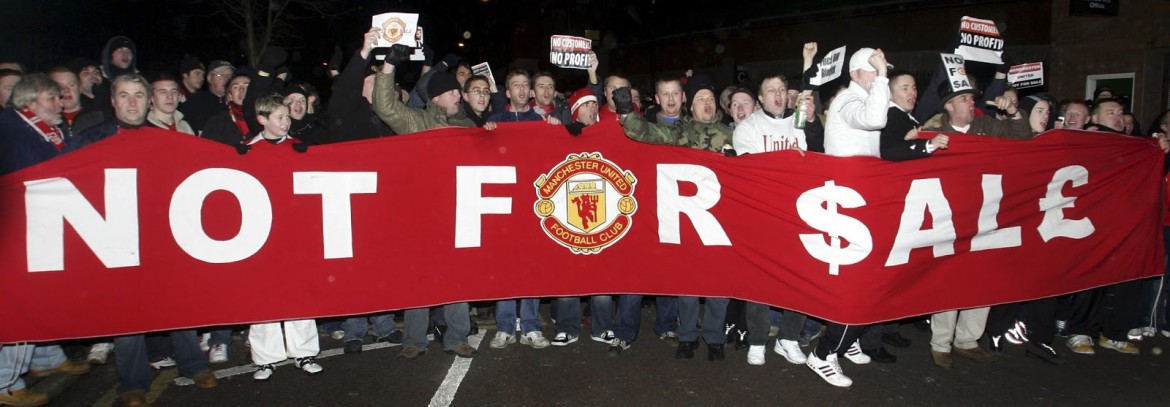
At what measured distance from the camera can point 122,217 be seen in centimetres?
436

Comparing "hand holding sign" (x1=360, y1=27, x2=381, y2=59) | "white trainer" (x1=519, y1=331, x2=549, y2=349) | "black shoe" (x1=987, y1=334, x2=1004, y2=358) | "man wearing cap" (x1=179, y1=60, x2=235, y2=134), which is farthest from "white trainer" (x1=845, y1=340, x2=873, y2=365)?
"man wearing cap" (x1=179, y1=60, x2=235, y2=134)

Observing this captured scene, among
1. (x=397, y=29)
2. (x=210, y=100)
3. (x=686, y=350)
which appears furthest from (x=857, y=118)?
(x=210, y=100)

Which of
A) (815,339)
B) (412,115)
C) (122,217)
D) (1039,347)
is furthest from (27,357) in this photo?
(1039,347)

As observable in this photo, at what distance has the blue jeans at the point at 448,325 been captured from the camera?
5562 millimetres

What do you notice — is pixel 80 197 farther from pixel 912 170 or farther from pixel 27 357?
pixel 912 170

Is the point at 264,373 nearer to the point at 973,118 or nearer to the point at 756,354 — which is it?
the point at 756,354

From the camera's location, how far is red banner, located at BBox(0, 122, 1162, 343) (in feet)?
14.3

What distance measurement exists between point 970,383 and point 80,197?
5.65 meters

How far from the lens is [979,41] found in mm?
6566

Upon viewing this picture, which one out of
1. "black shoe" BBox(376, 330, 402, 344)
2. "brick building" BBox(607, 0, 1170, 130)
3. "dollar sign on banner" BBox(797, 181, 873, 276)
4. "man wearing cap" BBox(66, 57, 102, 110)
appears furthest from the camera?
"brick building" BBox(607, 0, 1170, 130)

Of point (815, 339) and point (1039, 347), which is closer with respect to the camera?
point (1039, 347)

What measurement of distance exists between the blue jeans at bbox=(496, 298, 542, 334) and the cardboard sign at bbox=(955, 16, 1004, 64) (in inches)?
164

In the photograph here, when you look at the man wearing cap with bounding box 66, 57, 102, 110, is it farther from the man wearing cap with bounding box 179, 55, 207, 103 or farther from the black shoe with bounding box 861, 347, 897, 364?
the black shoe with bounding box 861, 347, 897, 364

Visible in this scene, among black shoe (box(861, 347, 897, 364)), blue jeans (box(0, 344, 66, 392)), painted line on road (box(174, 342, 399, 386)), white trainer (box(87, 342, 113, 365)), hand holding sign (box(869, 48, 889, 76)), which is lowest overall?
painted line on road (box(174, 342, 399, 386))
